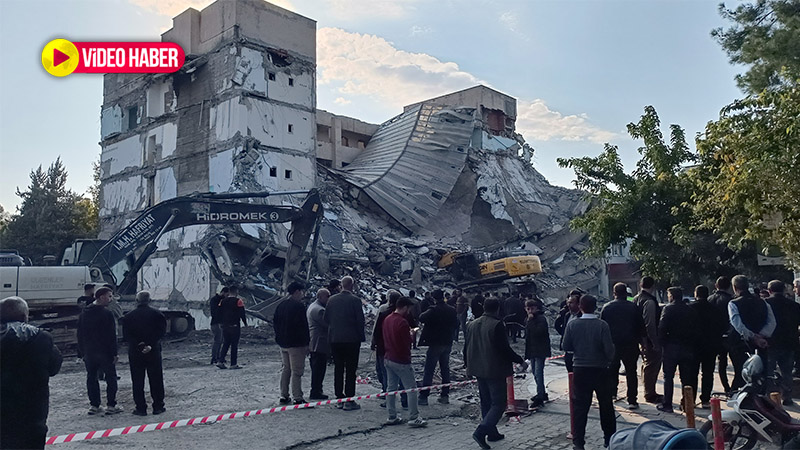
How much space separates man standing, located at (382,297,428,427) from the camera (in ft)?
23.8

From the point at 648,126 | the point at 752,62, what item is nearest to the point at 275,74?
the point at 648,126

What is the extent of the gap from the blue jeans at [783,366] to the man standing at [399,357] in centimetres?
454

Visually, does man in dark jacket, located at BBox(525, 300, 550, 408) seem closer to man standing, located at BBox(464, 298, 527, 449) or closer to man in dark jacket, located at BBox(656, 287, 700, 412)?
man in dark jacket, located at BBox(656, 287, 700, 412)

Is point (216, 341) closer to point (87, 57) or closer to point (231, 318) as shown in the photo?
point (231, 318)

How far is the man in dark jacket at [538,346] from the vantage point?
8.31 m

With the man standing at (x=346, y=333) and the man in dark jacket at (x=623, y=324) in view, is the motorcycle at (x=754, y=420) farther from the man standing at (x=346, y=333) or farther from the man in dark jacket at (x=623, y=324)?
the man standing at (x=346, y=333)

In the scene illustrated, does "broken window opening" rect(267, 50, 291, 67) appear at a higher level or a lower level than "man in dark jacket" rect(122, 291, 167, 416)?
higher

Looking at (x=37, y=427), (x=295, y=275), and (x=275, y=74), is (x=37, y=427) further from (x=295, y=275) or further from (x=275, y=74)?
(x=275, y=74)

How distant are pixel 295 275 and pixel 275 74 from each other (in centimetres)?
1487

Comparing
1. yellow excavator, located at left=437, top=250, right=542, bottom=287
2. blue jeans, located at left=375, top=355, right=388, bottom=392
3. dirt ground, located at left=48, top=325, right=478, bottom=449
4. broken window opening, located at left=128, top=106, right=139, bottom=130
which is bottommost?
dirt ground, located at left=48, top=325, right=478, bottom=449

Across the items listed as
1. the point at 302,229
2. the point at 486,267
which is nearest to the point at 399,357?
the point at 302,229

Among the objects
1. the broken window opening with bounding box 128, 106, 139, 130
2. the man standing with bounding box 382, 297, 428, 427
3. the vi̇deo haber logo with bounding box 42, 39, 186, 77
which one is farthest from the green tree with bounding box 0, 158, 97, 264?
the man standing with bounding box 382, 297, 428, 427

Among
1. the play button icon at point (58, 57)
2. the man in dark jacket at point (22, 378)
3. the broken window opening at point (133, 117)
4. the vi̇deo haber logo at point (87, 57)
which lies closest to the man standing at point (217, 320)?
the vi̇deo haber logo at point (87, 57)

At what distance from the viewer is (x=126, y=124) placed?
32938mm
